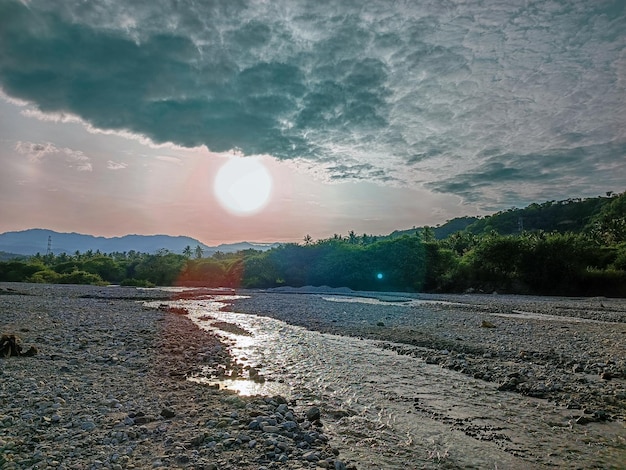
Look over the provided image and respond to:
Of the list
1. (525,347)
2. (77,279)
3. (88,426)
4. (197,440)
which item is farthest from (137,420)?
(77,279)

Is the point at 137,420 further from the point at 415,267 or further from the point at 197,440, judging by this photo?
the point at 415,267

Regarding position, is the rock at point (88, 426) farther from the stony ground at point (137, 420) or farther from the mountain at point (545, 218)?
the mountain at point (545, 218)

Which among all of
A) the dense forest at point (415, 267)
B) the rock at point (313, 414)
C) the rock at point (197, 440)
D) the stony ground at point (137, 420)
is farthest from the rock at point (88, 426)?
the dense forest at point (415, 267)

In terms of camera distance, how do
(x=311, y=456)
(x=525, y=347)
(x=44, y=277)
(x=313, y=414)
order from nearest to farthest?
(x=311, y=456)
(x=313, y=414)
(x=525, y=347)
(x=44, y=277)

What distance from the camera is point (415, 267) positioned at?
63.3 meters

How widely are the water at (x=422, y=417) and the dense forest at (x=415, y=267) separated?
4463 cm

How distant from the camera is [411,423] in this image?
323 inches

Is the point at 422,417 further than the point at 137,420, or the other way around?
the point at 422,417

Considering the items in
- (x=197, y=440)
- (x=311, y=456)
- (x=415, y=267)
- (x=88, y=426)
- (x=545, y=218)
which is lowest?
(x=311, y=456)

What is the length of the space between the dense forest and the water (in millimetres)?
44628

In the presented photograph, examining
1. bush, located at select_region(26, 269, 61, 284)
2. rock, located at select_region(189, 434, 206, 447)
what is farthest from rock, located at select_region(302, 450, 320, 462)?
bush, located at select_region(26, 269, 61, 284)

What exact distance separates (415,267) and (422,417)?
56260 millimetres

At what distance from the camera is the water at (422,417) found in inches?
265

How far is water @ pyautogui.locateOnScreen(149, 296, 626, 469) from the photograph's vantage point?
6727 millimetres
